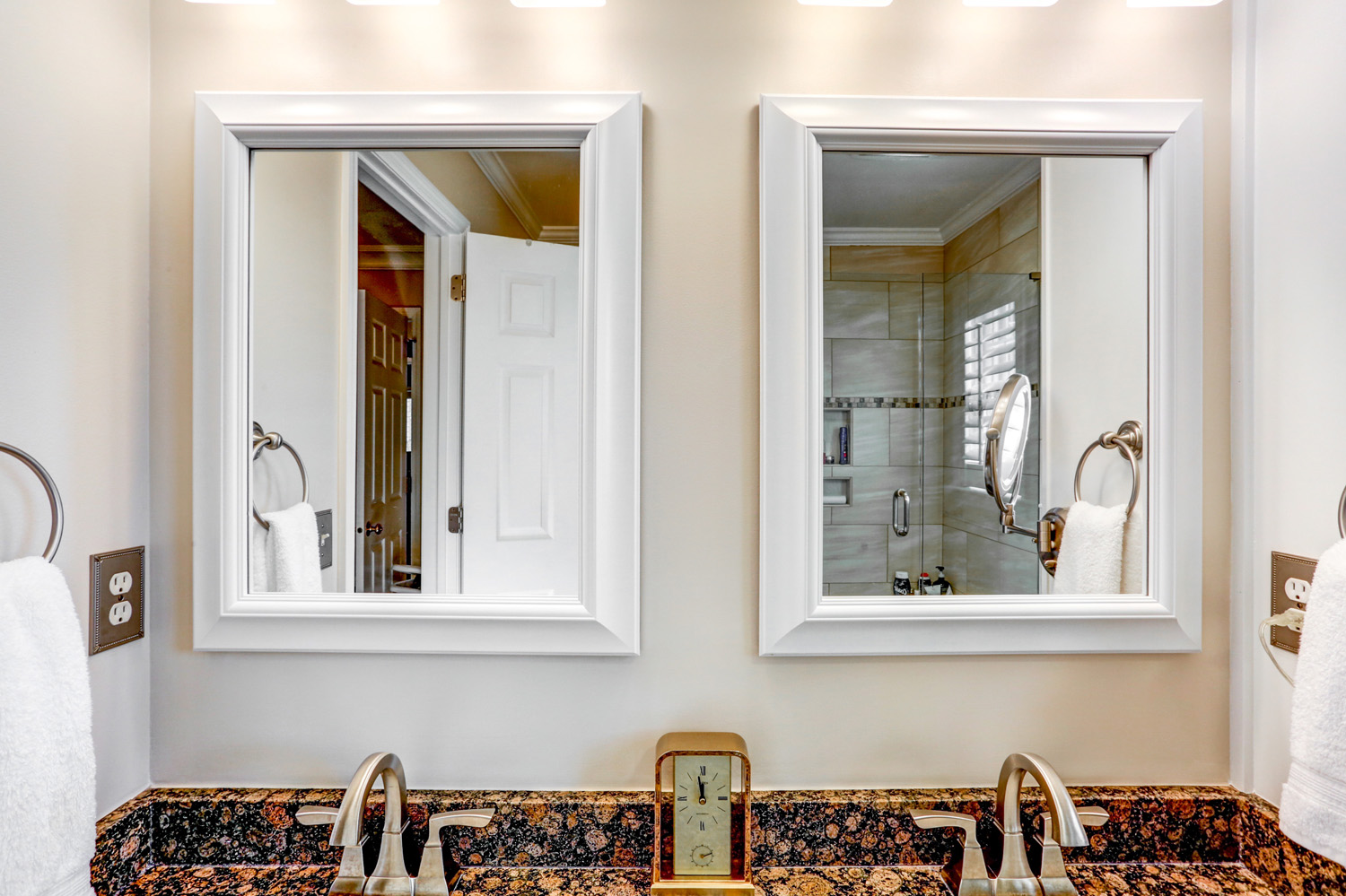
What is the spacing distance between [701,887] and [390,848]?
1.39 feet

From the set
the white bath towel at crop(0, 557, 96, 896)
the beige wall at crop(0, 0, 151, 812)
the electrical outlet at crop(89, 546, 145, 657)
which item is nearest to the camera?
the white bath towel at crop(0, 557, 96, 896)

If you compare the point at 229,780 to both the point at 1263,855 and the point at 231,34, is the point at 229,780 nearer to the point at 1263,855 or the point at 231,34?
the point at 231,34

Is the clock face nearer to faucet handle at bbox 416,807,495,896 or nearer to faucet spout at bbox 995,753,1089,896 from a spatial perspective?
faucet handle at bbox 416,807,495,896

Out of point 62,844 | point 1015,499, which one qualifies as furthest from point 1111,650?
point 62,844

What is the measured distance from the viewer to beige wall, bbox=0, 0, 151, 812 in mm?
833

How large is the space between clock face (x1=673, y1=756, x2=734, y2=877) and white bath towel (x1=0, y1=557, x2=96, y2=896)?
27.7 inches

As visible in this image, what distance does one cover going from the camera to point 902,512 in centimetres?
101

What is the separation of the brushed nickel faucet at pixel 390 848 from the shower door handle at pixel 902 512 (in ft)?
2.32

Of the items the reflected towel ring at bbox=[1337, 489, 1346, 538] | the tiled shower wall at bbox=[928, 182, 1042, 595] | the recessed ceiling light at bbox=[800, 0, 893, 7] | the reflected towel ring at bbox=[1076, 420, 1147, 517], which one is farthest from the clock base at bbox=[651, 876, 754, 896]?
the recessed ceiling light at bbox=[800, 0, 893, 7]

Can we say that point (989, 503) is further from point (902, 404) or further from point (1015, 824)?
point (1015, 824)

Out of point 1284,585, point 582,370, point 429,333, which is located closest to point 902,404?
point 582,370

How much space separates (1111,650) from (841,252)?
0.72 metres

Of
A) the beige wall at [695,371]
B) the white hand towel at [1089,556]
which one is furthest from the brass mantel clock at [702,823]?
the white hand towel at [1089,556]

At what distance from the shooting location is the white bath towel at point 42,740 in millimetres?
717
